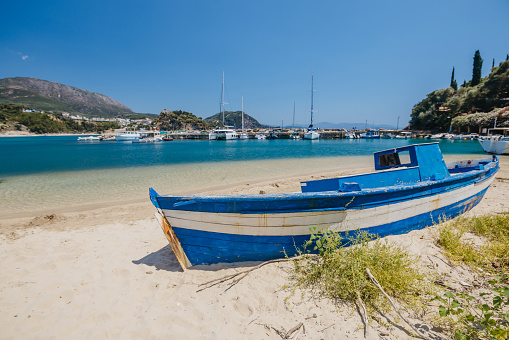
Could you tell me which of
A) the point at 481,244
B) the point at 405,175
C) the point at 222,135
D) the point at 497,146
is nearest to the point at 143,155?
the point at 405,175

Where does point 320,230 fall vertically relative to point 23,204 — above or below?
above

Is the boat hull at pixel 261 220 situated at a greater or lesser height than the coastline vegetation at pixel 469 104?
lesser

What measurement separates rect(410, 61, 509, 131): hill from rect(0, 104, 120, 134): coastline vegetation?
19363cm

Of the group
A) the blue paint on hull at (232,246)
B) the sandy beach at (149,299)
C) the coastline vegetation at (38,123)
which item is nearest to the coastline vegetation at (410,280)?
the sandy beach at (149,299)

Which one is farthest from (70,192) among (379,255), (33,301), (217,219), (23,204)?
(379,255)

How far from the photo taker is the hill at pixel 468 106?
54.3 m

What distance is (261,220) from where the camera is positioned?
3848 mm

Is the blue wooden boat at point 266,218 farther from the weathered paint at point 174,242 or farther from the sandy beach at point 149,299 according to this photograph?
the sandy beach at point 149,299

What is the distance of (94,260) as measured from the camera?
4758 millimetres

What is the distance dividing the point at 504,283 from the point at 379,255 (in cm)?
170

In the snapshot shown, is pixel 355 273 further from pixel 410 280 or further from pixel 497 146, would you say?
pixel 497 146

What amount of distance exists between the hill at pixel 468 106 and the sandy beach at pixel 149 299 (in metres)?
65.9

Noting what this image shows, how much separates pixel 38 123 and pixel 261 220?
198467mm

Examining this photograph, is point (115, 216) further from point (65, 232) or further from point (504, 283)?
point (504, 283)
